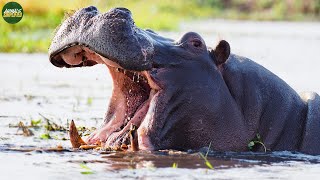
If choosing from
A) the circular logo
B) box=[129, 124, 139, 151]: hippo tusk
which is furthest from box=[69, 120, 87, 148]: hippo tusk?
the circular logo

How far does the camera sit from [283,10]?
5172cm

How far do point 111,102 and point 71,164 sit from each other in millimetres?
724

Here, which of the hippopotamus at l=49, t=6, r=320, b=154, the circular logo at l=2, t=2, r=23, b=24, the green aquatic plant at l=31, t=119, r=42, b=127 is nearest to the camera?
the hippopotamus at l=49, t=6, r=320, b=154

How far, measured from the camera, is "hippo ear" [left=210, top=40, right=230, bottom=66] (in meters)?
7.46

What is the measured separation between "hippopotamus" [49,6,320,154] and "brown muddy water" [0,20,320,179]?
13 cm

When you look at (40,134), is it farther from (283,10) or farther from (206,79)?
(283,10)

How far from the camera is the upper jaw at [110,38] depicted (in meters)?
7.00

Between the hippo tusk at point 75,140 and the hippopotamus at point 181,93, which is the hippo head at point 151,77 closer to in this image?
the hippopotamus at point 181,93

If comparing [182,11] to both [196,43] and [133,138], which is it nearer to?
[196,43]

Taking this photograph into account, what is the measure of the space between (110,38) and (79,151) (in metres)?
1.04

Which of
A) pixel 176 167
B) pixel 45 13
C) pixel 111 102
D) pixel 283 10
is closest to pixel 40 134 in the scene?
pixel 111 102

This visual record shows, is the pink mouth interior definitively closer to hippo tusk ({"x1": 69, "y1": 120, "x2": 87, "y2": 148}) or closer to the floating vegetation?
hippo tusk ({"x1": 69, "y1": 120, "x2": 87, "y2": 148})

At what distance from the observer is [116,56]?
699 cm

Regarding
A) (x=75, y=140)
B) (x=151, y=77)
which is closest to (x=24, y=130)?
(x=75, y=140)
